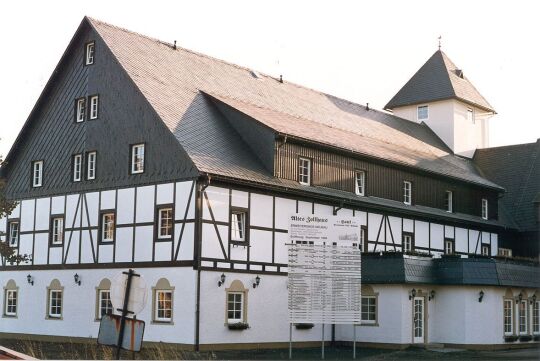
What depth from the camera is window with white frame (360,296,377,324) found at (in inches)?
1316

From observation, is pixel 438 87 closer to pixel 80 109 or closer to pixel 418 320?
pixel 418 320

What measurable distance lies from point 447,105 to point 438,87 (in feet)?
5.20

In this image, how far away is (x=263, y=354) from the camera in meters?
29.6

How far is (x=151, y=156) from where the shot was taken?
31953 millimetres

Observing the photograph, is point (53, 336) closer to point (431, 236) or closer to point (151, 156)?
point (151, 156)

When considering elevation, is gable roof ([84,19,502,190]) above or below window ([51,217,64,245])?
above

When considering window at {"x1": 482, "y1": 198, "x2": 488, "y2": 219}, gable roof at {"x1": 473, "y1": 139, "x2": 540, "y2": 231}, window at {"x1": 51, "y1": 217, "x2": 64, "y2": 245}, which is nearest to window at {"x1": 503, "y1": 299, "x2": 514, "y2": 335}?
window at {"x1": 482, "y1": 198, "x2": 488, "y2": 219}

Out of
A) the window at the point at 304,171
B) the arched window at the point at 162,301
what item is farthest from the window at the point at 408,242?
the arched window at the point at 162,301

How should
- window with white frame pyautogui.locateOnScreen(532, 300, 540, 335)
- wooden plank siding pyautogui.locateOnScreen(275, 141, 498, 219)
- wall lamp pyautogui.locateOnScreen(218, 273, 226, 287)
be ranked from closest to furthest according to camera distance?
wall lamp pyautogui.locateOnScreen(218, 273, 226, 287) → wooden plank siding pyautogui.locateOnScreen(275, 141, 498, 219) → window with white frame pyautogui.locateOnScreen(532, 300, 540, 335)

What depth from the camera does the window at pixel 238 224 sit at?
31.0 metres

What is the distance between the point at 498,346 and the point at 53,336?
59.3 ft

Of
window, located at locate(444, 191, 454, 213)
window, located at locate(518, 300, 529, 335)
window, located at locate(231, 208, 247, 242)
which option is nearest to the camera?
window, located at locate(231, 208, 247, 242)

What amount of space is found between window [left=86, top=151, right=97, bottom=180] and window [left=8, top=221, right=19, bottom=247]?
5162 mm

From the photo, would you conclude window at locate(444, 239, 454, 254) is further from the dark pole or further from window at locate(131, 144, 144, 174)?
the dark pole
